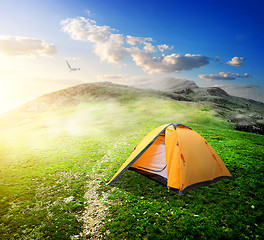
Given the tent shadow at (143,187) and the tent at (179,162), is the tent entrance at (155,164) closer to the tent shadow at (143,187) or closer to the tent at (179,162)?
the tent at (179,162)

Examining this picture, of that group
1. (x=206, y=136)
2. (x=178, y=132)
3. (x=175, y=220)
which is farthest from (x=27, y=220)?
(x=206, y=136)

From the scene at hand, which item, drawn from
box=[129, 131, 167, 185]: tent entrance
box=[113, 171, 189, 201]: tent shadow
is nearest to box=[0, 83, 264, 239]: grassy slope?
box=[113, 171, 189, 201]: tent shadow

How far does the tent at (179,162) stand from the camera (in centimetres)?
907

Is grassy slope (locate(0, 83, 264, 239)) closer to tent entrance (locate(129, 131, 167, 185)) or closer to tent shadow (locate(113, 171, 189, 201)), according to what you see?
tent shadow (locate(113, 171, 189, 201))

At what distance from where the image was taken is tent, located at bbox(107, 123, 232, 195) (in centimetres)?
907

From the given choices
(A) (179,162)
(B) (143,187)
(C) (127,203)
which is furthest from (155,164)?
(C) (127,203)

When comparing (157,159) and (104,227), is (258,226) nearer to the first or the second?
(157,159)

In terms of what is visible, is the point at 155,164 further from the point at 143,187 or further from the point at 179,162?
the point at 179,162

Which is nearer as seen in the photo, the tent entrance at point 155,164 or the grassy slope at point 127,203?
the grassy slope at point 127,203

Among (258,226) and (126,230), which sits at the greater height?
(258,226)

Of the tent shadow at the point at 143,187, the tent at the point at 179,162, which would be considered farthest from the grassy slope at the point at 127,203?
the tent at the point at 179,162

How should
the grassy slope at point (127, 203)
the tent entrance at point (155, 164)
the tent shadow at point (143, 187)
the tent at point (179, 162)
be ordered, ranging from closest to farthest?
the grassy slope at point (127, 203)
the tent at point (179, 162)
the tent shadow at point (143, 187)
the tent entrance at point (155, 164)

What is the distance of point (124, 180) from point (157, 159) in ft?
9.11

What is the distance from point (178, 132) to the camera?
10234mm
